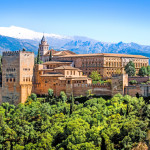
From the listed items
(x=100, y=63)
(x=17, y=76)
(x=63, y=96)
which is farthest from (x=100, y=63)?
(x=17, y=76)

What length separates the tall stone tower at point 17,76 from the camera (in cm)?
6297

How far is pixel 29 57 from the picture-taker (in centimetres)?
6475

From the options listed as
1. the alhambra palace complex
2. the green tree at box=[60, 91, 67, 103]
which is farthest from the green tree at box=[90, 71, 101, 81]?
the green tree at box=[60, 91, 67, 103]

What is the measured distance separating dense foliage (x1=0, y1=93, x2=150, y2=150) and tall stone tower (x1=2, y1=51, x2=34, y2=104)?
1.93 m

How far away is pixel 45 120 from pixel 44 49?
65.3 metres

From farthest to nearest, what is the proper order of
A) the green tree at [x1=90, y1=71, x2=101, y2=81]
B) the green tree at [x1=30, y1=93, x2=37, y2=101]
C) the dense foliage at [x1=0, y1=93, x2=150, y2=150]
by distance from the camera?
the green tree at [x1=90, y1=71, x2=101, y2=81] < the green tree at [x1=30, y1=93, x2=37, y2=101] < the dense foliage at [x1=0, y1=93, x2=150, y2=150]

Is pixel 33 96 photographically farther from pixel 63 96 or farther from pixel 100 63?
pixel 100 63

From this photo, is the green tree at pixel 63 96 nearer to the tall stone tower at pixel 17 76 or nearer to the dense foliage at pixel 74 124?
the dense foliage at pixel 74 124

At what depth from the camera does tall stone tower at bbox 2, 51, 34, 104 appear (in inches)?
2479

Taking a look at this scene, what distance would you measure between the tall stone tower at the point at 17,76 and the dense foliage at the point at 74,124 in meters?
1.93

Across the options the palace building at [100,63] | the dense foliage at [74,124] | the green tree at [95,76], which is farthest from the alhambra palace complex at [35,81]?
the palace building at [100,63]

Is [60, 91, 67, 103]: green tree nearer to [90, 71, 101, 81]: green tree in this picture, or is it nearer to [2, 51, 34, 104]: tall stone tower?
[2, 51, 34, 104]: tall stone tower

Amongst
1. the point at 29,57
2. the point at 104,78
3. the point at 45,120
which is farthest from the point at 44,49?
the point at 45,120

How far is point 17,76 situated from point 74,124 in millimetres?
20604
